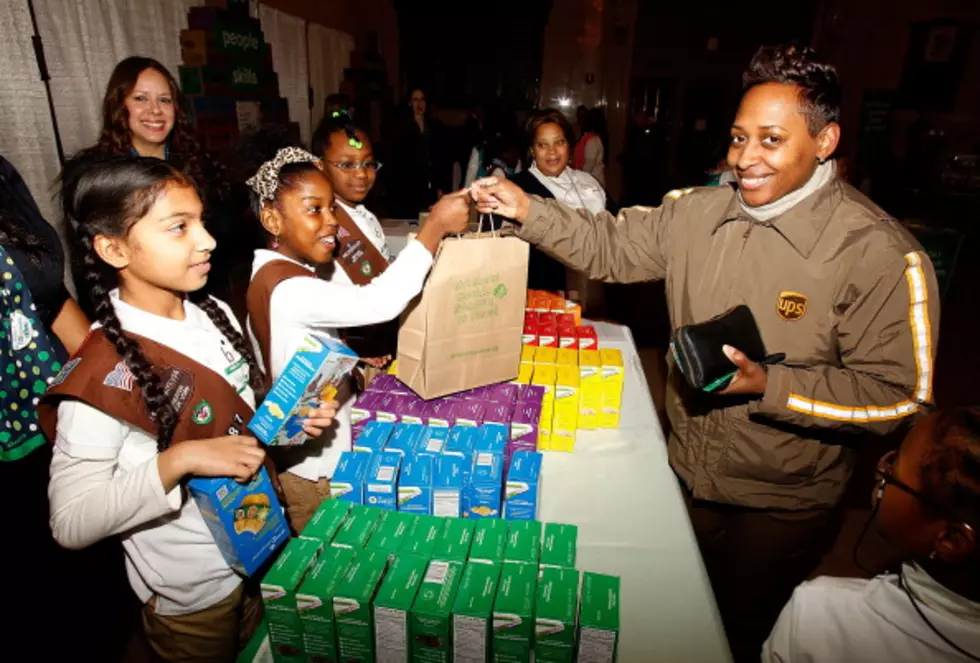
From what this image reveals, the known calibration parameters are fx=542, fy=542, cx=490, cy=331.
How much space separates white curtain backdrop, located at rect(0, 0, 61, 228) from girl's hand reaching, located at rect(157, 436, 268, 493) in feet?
8.38

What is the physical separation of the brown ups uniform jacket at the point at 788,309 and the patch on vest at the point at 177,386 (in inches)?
42.4

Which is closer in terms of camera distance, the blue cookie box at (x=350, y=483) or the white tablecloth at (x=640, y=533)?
the white tablecloth at (x=640, y=533)

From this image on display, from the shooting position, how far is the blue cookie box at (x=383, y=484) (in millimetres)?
1447

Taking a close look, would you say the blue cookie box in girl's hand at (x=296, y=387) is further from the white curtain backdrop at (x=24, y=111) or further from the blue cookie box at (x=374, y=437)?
the white curtain backdrop at (x=24, y=111)

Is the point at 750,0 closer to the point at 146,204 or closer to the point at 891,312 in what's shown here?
the point at 891,312

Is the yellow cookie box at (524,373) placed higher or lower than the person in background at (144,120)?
lower

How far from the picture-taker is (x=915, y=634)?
1024mm

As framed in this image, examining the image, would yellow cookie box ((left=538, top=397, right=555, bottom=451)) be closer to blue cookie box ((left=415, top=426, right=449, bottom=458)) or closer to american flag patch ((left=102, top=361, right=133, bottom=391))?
A: blue cookie box ((left=415, top=426, right=449, bottom=458))

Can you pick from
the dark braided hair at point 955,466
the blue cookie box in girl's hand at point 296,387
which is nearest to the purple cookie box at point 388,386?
the blue cookie box in girl's hand at point 296,387

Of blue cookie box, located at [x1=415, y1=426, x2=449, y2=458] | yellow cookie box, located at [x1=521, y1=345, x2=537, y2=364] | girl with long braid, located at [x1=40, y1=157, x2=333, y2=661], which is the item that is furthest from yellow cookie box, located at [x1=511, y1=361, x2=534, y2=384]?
girl with long braid, located at [x1=40, y1=157, x2=333, y2=661]

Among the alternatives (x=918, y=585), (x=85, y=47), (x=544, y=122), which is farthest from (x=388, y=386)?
(x=85, y=47)

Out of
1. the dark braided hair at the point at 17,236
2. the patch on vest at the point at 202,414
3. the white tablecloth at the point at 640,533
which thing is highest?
the dark braided hair at the point at 17,236

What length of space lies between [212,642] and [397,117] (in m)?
6.56

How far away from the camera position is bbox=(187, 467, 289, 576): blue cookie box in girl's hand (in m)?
1.23
